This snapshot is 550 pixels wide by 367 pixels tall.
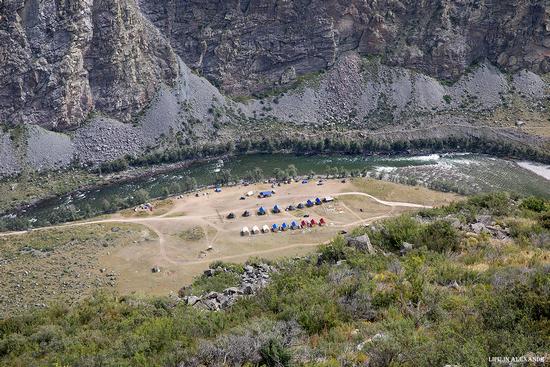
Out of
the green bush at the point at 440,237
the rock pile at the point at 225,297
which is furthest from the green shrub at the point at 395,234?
the rock pile at the point at 225,297

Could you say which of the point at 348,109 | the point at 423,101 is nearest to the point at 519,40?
the point at 423,101

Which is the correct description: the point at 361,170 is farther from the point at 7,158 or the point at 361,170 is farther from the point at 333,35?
the point at 7,158

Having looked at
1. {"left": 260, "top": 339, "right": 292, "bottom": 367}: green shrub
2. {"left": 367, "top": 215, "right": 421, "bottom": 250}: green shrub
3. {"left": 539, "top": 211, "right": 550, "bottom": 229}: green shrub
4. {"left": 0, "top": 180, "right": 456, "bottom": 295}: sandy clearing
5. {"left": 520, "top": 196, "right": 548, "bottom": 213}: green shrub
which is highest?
{"left": 260, "top": 339, "right": 292, "bottom": 367}: green shrub

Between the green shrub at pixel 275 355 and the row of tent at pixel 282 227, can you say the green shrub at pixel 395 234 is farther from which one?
the row of tent at pixel 282 227

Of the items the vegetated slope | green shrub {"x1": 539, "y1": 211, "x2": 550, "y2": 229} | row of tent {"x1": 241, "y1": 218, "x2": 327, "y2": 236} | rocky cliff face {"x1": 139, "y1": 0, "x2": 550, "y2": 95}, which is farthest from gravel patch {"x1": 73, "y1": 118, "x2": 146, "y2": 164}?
green shrub {"x1": 539, "y1": 211, "x2": 550, "y2": 229}

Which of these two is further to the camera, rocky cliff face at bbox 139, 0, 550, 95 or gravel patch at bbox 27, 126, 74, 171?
rocky cliff face at bbox 139, 0, 550, 95

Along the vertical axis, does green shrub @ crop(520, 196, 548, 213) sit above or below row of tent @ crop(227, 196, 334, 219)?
above

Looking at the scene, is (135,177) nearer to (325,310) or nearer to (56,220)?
(56,220)

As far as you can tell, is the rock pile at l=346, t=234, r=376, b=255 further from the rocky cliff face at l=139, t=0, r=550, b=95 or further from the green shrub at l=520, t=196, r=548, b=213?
the rocky cliff face at l=139, t=0, r=550, b=95
